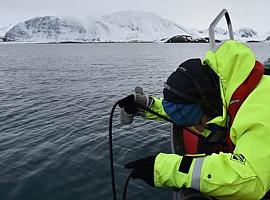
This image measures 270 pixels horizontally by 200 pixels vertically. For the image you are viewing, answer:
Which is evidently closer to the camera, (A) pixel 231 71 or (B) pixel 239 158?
(B) pixel 239 158

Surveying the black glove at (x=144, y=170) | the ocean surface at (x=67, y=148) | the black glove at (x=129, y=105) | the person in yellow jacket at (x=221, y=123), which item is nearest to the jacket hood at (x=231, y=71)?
the person in yellow jacket at (x=221, y=123)

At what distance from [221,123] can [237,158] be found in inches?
19.1

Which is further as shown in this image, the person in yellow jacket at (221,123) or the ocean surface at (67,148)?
the ocean surface at (67,148)

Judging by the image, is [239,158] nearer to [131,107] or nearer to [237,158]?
[237,158]

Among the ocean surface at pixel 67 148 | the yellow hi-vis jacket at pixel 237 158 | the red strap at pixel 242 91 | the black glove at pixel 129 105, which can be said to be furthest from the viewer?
the ocean surface at pixel 67 148

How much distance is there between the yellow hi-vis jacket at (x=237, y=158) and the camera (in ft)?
9.36

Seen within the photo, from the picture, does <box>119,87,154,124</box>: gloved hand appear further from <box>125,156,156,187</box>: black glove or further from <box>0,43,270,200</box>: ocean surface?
<box>0,43,270,200</box>: ocean surface

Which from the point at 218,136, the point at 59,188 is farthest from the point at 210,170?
the point at 59,188

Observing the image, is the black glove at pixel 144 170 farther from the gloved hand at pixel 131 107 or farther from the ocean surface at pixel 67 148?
the ocean surface at pixel 67 148

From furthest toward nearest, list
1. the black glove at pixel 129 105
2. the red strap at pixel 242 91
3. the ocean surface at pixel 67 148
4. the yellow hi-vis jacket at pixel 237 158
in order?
the ocean surface at pixel 67 148
the black glove at pixel 129 105
the red strap at pixel 242 91
the yellow hi-vis jacket at pixel 237 158

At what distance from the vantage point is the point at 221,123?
3.31 meters

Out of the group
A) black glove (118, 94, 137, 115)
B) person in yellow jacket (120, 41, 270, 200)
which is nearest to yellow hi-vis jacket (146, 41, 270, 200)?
person in yellow jacket (120, 41, 270, 200)

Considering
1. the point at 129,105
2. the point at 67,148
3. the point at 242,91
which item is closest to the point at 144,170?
the point at 242,91

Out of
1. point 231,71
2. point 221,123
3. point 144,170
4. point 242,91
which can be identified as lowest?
point 144,170
